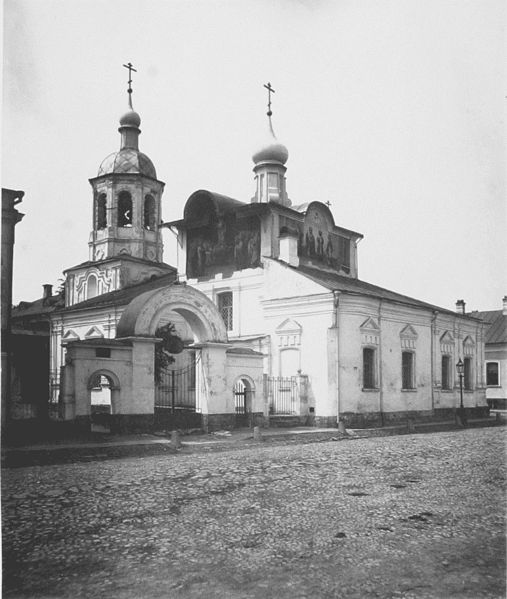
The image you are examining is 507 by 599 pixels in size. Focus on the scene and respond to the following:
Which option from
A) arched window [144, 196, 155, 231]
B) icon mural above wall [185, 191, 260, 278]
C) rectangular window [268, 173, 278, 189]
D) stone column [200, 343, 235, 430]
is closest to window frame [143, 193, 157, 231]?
arched window [144, 196, 155, 231]

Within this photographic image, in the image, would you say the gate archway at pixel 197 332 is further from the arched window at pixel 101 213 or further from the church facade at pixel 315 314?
the arched window at pixel 101 213

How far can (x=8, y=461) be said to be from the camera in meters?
11.4

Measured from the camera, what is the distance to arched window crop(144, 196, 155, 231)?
32438 millimetres

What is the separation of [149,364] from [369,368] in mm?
9081

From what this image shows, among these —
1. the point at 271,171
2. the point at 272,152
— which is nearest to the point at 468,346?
the point at 271,171

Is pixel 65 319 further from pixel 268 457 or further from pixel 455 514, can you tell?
pixel 455 514

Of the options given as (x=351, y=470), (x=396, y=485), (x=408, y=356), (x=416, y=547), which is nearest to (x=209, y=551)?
(x=416, y=547)

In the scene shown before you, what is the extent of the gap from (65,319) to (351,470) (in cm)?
2212

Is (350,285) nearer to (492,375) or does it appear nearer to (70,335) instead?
(70,335)

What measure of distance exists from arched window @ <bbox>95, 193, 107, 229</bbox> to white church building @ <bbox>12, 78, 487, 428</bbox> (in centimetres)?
6

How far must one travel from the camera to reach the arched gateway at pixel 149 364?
16922 millimetres

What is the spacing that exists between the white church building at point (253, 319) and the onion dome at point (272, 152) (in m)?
0.06

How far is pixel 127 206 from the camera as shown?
3250 cm

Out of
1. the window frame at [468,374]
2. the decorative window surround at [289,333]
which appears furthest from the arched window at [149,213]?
the window frame at [468,374]
